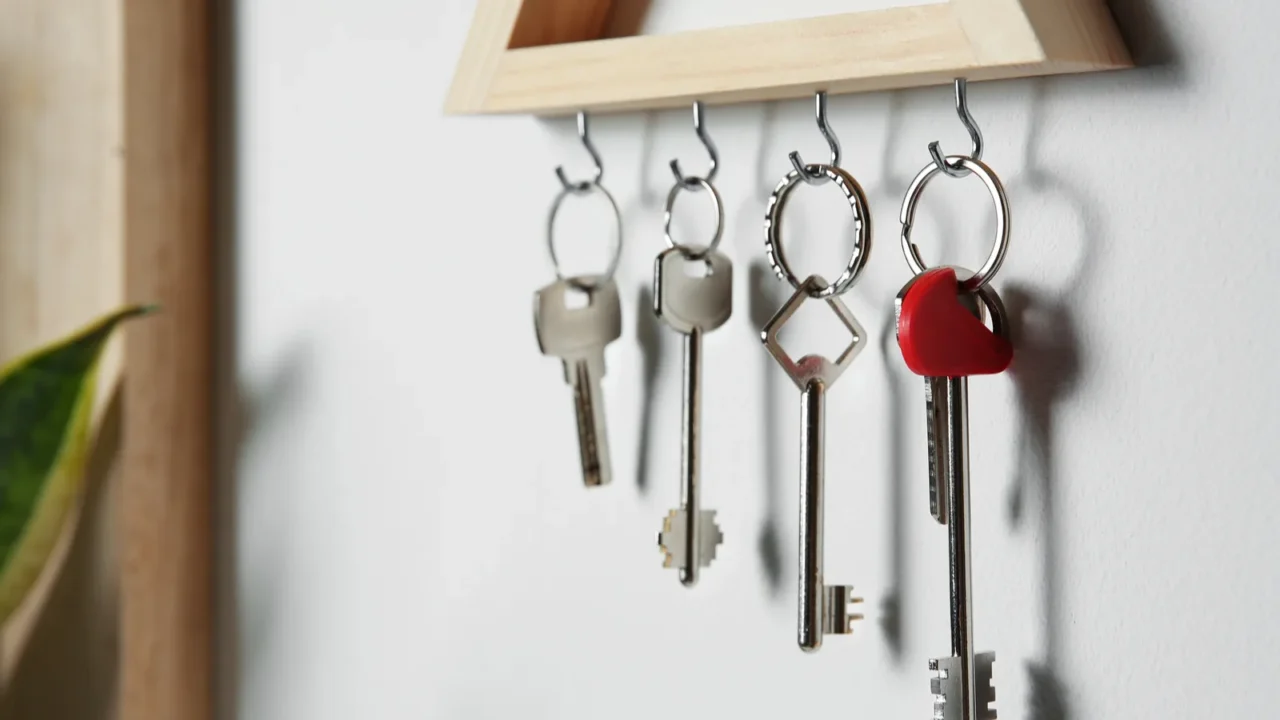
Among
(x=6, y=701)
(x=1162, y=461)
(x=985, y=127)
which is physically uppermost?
(x=985, y=127)

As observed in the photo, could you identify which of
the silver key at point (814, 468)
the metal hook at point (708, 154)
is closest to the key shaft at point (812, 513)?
the silver key at point (814, 468)

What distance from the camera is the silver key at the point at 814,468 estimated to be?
444 mm

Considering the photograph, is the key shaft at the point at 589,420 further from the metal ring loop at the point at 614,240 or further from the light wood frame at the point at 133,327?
the light wood frame at the point at 133,327

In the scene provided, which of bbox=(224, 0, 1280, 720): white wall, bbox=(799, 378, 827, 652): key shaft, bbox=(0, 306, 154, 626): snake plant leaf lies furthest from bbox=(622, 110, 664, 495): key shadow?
bbox=(0, 306, 154, 626): snake plant leaf

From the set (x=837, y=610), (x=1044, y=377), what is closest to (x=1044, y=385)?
(x=1044, y=377)

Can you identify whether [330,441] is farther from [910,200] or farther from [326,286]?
[910,200]

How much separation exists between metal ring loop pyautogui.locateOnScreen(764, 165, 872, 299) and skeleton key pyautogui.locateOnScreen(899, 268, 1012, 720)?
1.4 inches

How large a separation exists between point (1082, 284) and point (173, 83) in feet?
1.66

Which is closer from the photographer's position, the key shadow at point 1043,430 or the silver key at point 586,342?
the key shadow at point 1043,430

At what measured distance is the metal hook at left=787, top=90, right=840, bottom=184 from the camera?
0.46 m

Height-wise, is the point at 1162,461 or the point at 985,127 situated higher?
the point at 985,127

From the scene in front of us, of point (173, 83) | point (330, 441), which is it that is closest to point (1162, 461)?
point (330, 441)

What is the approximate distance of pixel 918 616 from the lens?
0.47 m

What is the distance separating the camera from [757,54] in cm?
44
